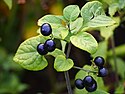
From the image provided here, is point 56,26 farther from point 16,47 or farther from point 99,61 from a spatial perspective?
point 16,47

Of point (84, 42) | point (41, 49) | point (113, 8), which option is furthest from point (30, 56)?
point (113, 8)

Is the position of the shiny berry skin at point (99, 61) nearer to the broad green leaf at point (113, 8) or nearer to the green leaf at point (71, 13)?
the green leaf at point (71, 13)

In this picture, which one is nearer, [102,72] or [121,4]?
[102,72]

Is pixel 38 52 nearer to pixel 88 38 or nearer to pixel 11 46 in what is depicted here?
pixel 88 38

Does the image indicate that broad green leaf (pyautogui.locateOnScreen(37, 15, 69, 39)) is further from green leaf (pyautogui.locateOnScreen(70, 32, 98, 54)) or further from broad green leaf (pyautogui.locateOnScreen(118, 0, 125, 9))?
broad green leaf (pyautogui.locateOnScreen(118, 0, 125, 9))

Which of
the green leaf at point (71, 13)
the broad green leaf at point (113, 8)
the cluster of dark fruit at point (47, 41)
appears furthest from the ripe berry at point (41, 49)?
the broad green leaf at point (113, 8)

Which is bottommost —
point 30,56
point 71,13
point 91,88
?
point 91,88
